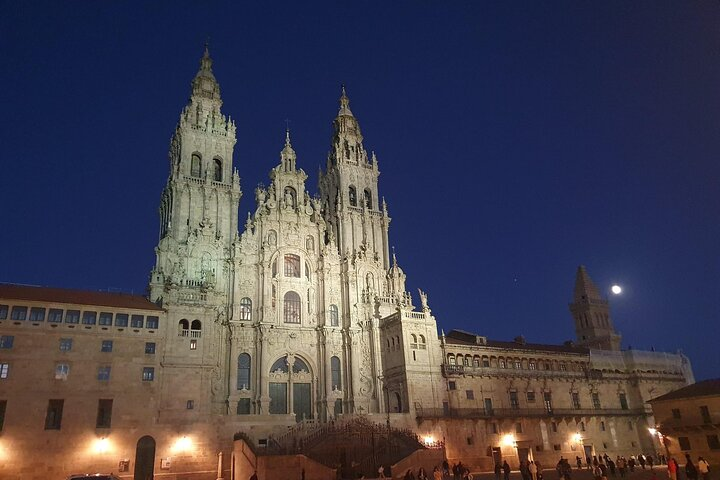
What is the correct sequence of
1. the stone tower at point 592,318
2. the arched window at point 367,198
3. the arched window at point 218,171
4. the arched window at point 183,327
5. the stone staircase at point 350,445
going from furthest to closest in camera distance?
the stone tower at point 592,318 < the arched window at point 367,198 < the arched window at point 218,171 < the arched window at point 183,327 < the stone staircase at point 350,445

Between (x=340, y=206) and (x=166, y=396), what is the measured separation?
1165 inches

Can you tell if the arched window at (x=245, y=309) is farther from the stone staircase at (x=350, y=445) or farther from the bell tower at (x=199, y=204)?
the stone staircase at (x=350, y=445)

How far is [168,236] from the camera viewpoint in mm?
56688

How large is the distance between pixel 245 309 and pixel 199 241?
26.7 feet

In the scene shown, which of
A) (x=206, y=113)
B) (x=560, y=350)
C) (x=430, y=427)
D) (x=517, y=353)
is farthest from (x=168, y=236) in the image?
(x=560, y=350)

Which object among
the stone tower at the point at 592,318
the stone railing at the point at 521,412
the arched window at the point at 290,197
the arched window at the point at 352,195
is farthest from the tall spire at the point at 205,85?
the stone tower at the point at 592,318

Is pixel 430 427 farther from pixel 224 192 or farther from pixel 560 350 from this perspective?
pixel 224 192

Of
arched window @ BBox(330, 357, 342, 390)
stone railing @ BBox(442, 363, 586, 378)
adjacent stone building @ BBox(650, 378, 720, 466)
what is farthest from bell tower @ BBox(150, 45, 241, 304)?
adjacent stone building @ BBox(650, 378, 720, 466)

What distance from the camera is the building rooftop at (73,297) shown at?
148 ft

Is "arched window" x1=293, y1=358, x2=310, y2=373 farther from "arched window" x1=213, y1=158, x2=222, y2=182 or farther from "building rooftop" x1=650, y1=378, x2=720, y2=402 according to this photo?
"building rooftop" x1=650, y1=378, x2=720, y2=402

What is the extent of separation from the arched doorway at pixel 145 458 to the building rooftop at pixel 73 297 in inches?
424

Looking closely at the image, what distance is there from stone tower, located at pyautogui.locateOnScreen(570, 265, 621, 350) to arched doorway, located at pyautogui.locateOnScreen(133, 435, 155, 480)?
6794cm

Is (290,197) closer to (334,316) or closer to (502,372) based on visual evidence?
(334,316)

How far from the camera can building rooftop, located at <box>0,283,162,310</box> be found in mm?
45062
